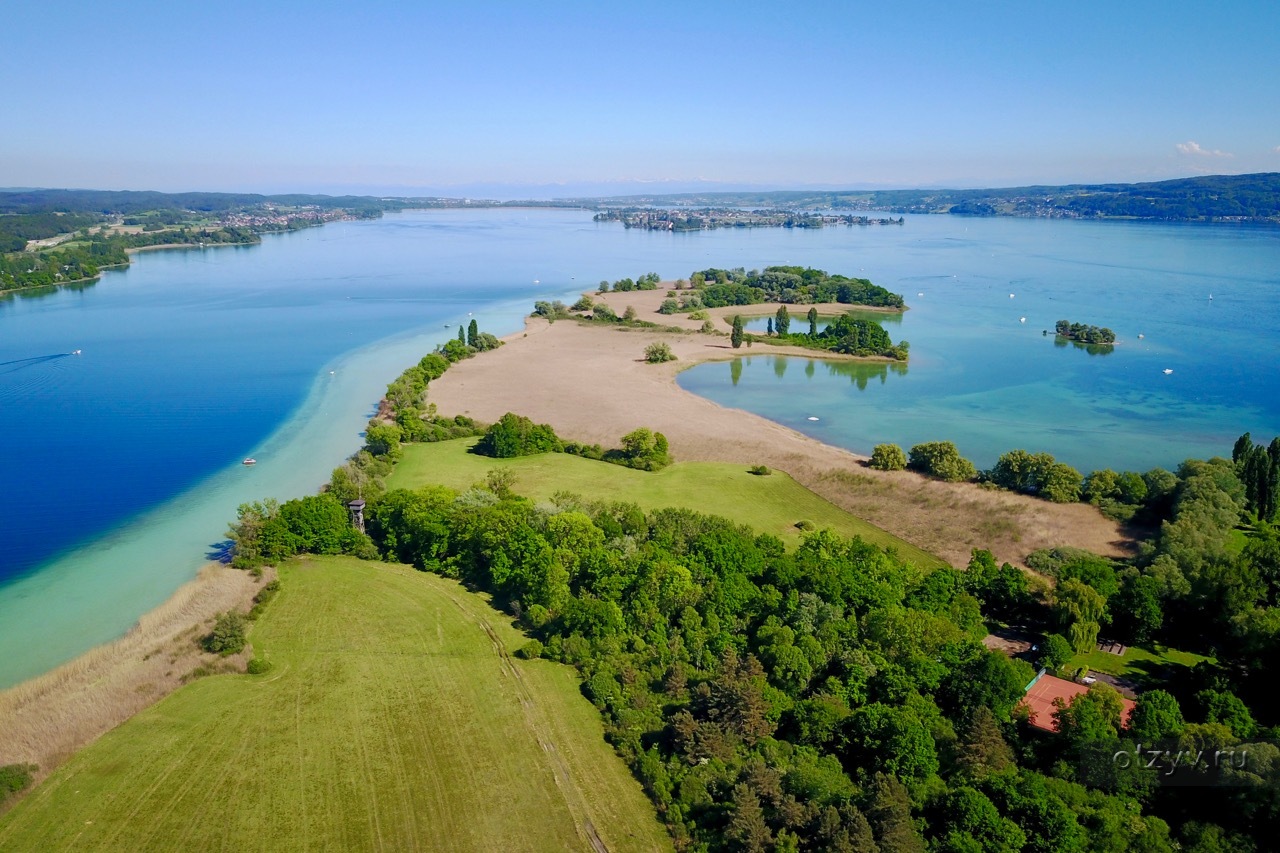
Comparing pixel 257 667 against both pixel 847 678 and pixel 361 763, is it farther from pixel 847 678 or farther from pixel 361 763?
pixel 847 678

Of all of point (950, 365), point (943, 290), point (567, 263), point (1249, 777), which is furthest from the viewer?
point (567, 263)

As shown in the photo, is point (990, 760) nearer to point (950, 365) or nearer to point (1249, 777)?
point (1249, 777)

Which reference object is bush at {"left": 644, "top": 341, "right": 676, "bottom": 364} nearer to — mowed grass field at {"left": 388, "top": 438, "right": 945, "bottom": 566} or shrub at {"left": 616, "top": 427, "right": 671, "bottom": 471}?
shrub at {"left": 616, "top": 427, "right": 671, "bottom": 471}

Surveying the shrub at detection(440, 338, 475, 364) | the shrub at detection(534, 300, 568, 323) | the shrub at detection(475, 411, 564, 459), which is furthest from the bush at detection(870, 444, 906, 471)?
the shrub at detection(534, 300, 568, 323)

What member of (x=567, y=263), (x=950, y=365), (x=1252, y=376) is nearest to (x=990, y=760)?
(x=950, y=365)

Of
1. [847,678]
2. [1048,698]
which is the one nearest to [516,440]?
[847,678]

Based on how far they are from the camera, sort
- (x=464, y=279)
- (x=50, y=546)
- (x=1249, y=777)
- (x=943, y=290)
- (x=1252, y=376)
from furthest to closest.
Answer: (x=464, y=279) < (x=943, y=290) < (x=1252, y=376) < (x=50, y=546) < (x=1249, y=777)
